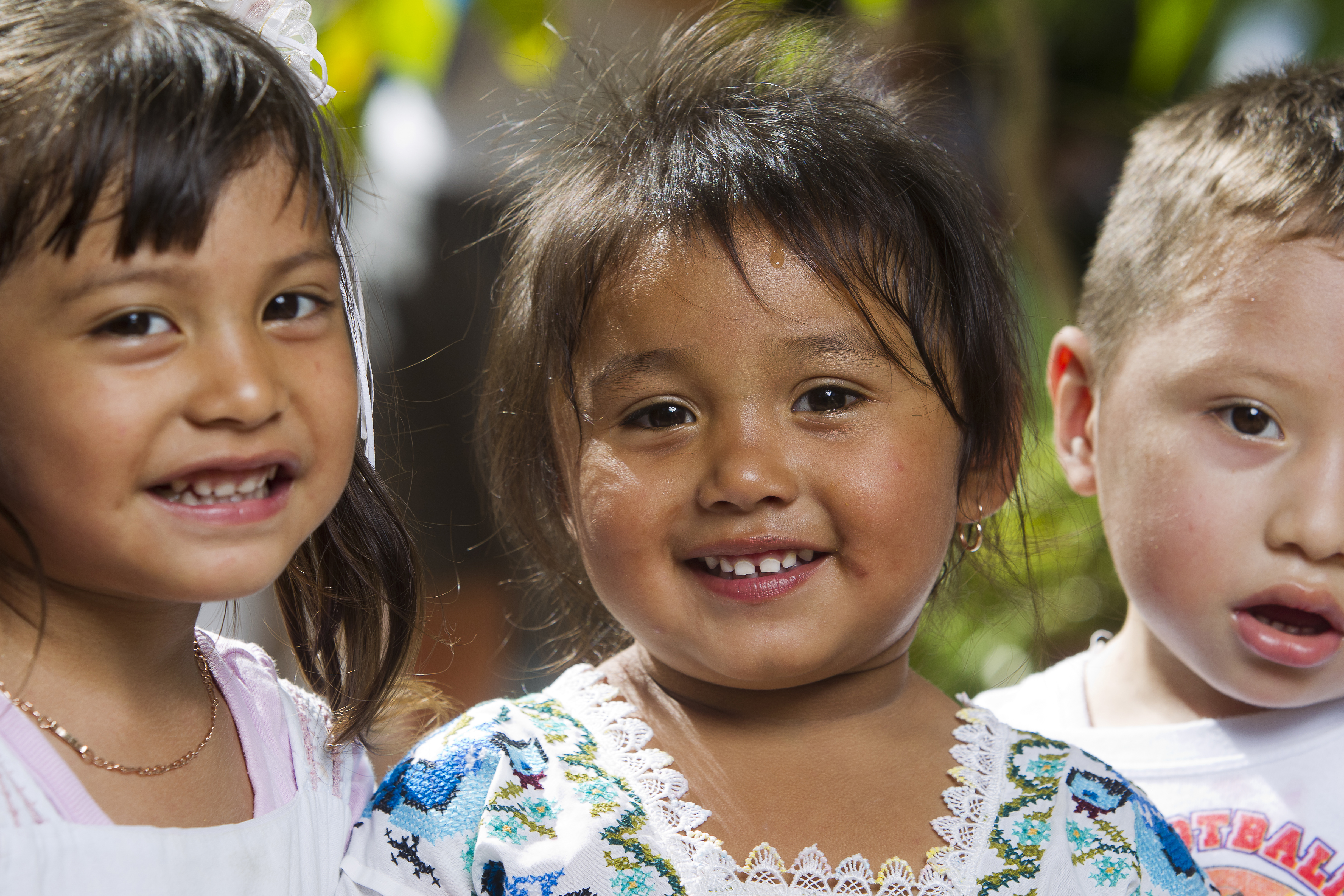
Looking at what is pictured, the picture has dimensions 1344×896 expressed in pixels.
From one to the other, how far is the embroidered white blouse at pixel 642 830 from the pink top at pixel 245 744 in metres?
0.10

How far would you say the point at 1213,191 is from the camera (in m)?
1.73

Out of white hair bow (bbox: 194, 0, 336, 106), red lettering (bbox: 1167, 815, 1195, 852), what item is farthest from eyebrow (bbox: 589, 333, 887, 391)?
red lettering (bbox: 1167, 815, 1195, 852)

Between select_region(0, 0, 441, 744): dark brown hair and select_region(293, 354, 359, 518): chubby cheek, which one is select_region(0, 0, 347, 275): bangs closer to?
select_region(0, 0, 441, 744): dark brown hair

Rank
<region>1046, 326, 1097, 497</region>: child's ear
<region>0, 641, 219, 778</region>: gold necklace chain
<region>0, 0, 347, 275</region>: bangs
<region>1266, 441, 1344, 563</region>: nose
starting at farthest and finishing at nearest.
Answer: <region>1046, 326, 1097, 497</region>: child's ear, <region>1266, 441, 1344, 563</region>: nose, <region>0, 641, 219, 778</region>: gold necklace chain, <region>0, 0, 347, 275</region>: bangs

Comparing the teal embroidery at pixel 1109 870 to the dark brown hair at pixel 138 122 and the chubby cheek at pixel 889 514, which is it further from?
the dark brown hair at pixel 138 122

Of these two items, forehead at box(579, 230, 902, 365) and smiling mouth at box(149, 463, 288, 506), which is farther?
forehead at box(579, 230, 902, 365)

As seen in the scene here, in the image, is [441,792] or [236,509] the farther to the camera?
[441,792]

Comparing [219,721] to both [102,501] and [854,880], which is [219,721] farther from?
[854,880]

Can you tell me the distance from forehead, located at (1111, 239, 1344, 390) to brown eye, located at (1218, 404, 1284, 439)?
0.17ft

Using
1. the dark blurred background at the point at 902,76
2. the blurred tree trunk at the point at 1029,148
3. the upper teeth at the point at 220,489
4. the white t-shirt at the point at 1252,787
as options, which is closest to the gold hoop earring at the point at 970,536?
the dark blurred background at the point at 902,76

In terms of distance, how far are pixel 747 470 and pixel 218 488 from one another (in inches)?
20.1

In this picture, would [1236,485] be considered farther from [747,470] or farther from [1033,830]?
[747,470]

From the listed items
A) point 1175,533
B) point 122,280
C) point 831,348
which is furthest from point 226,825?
point 1175,533

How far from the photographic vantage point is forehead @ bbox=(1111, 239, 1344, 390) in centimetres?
152
